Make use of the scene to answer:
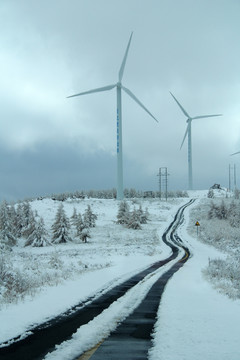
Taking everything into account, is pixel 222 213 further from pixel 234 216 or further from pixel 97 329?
pixel 97 329

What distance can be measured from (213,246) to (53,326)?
3554cm

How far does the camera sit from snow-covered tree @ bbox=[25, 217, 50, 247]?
44.5 meters

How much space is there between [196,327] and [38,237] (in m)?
40.7

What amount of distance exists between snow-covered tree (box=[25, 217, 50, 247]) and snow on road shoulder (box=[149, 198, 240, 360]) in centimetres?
3579

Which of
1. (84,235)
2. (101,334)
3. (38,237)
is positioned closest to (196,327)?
(101,334)

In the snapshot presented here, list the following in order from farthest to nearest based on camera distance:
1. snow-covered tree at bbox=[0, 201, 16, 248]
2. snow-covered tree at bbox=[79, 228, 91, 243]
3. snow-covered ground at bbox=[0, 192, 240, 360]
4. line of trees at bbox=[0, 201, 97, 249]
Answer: snow-covered tree at bbox=[79, 228, 91, 243] < line of trees at bbox=[0, 201, 97, 249] < snow-covered tree at bbox=[0, 201, 16, 248] < snow-covered ground at bbox=[0, 192, 240, 360]

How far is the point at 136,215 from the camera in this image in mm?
58844

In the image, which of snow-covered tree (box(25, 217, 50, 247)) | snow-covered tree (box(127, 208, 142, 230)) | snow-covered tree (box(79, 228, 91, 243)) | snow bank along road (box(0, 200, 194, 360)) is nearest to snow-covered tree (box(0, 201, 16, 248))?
snow-covered tree (box(25, 217, 50, 247))

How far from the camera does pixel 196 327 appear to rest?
6770 millimetres

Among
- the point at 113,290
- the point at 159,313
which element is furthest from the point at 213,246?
the point at 159,313

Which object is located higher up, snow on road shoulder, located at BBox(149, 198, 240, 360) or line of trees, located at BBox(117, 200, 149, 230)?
snow on road shoulder, located at BBox(149, 198, 240, 360)

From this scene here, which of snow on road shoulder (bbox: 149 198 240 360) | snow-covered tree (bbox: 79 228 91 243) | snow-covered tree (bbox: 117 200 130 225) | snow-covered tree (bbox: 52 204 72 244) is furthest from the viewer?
snow-covered tree (bbox: 117 200 130 225)

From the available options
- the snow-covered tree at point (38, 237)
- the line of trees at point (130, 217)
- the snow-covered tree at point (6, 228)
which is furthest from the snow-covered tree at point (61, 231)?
the line of trees at point (130, 217)

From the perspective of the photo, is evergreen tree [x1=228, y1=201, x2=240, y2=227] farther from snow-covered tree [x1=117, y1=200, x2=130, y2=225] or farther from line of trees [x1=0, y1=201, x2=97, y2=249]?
line of trees [x1=0, y1=201, x2=97, y2=249]
